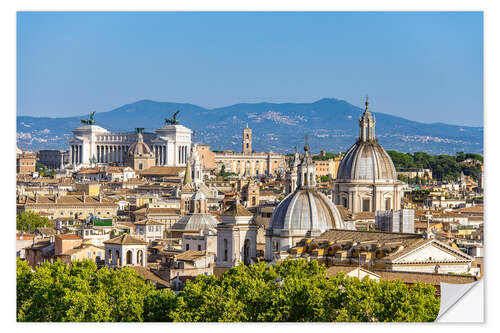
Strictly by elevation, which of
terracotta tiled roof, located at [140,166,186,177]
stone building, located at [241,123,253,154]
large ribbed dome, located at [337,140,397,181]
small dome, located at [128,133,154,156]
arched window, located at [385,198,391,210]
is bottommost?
arched window, located at [385,198,391,210]

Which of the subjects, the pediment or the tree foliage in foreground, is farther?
the pediment

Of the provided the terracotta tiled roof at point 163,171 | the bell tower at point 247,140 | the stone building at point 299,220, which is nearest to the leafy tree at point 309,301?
the stone building at point 299,220

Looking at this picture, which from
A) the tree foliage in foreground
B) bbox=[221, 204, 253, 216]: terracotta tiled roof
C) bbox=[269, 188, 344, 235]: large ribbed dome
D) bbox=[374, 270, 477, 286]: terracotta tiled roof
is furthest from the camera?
bbox=[221, 204, 253, 216]: terracotta tiled roof

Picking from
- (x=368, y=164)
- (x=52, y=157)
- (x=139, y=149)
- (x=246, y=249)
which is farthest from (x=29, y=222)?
(x=52, y=157)

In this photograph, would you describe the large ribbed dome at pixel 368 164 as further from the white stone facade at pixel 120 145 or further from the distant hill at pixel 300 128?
the white stone facade at pixel 120 145

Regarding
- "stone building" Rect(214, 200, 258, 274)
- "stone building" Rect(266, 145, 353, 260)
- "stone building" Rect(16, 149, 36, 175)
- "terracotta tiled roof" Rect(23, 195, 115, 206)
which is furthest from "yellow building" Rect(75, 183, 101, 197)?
"stone building" Rect(266, 145, 353, 260)

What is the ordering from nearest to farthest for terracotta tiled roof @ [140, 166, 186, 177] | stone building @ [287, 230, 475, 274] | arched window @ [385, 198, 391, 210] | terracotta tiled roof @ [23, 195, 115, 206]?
stone building @ [287, 230, 475, 274] < arched window @ [385, 198, 391, 210] < terracotta tiled roof @ [23, 195, 115, 206] < terracotta tiled roof @ [140, 166, 186, 177]

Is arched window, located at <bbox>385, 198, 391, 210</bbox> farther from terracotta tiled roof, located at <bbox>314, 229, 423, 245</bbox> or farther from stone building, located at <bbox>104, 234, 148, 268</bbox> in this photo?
terracotta tiled roof, located at <bbox>314, 229, 423, 245</bbox>

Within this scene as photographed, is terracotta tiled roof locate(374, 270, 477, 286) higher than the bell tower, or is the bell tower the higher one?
the bell tower
